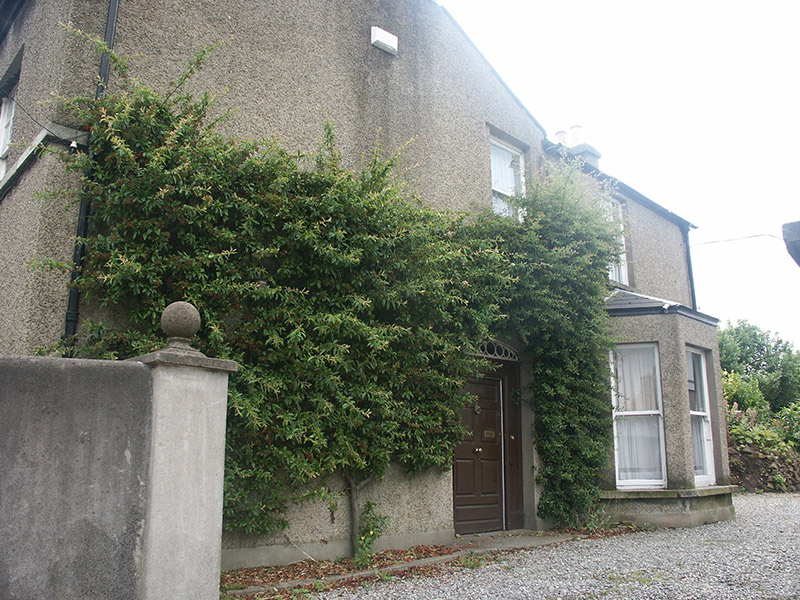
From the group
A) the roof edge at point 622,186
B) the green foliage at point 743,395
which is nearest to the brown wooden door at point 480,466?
the roof edge at point 622,186

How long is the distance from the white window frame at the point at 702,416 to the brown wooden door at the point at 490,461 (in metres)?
2.74

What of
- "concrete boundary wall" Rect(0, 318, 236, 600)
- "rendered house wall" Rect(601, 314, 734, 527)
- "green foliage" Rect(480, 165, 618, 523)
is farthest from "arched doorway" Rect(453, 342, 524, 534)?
"concrete boundary wall" Rect(0, 318, 236, 600)

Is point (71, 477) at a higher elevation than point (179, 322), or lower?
lower

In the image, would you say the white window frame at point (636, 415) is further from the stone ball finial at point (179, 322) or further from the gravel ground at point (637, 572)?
the stone ball finial at point (179, 322)

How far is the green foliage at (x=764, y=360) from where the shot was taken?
2325 centimetres

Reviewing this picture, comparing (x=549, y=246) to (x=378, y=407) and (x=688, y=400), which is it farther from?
(x=378, y=407)

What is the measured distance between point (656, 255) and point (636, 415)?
512cm

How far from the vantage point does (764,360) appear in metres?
27.2

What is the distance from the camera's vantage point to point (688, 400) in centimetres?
922

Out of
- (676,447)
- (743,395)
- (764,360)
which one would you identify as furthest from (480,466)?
(764,360)

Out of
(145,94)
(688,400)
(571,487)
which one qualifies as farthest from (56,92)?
(688,400)

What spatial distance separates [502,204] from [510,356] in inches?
98.8

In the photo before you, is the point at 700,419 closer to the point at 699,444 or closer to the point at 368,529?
the point at 699,444

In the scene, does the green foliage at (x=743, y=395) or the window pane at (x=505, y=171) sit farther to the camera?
the green foliage at (x=743, y=395)
